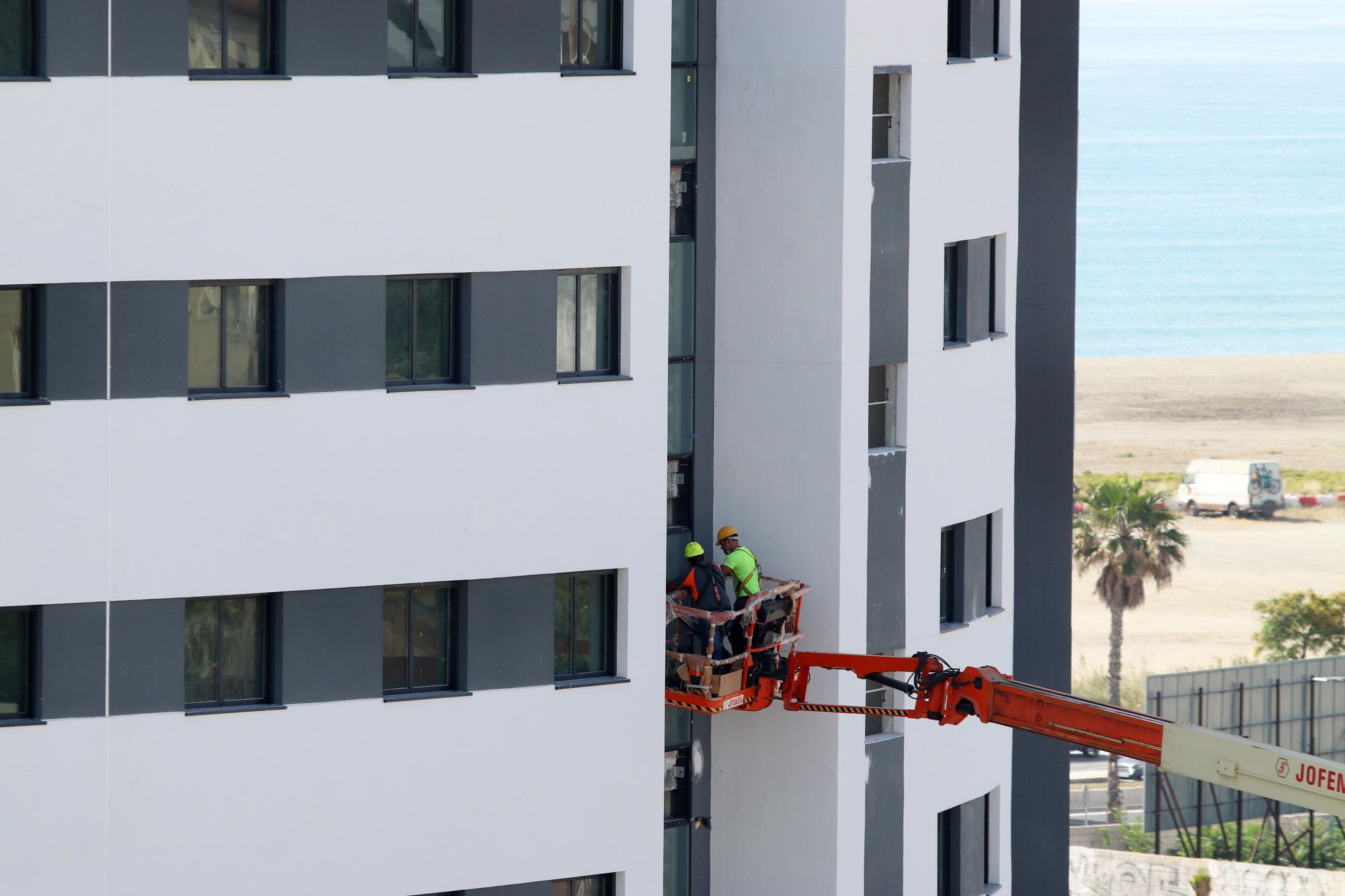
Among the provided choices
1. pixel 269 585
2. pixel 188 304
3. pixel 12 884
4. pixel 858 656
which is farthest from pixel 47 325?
pixel 858 656

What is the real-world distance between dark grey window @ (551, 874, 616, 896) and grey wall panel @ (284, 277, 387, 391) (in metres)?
7.11

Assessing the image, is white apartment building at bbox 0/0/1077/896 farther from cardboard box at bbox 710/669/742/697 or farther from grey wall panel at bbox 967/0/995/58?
cardboard box at bbox 710/669/742/697

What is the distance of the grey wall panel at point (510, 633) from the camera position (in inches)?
1051

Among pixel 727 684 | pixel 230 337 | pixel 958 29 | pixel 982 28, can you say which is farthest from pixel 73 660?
pixel 982 28

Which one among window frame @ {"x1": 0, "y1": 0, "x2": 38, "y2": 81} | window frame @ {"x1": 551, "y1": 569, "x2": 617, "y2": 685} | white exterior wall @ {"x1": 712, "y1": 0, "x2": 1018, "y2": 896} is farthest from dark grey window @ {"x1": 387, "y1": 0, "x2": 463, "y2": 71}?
window frame @ {"x1": 551, "y1": 569, "x2": 617, "y2": 685}

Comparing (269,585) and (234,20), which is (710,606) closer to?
(269,585)

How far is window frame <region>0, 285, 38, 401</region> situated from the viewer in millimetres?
24469

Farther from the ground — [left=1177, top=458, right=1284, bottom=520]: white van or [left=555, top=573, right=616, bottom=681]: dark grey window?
[left=555, top=573, right=616, bottom=681]: dark grey window

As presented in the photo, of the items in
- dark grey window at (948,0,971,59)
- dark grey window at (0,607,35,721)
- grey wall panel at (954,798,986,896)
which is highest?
dark grey window at (948,0,971,59)

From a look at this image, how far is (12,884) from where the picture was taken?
24516 mm

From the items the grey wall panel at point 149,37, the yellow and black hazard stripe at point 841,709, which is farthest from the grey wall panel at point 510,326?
the yellow and black hazard stripe at point 841,709

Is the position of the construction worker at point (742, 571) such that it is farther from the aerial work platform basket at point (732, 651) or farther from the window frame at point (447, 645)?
the window frame at point (447, 645)

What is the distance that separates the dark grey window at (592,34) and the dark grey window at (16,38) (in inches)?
257

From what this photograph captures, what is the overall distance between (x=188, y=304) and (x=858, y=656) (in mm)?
9571
